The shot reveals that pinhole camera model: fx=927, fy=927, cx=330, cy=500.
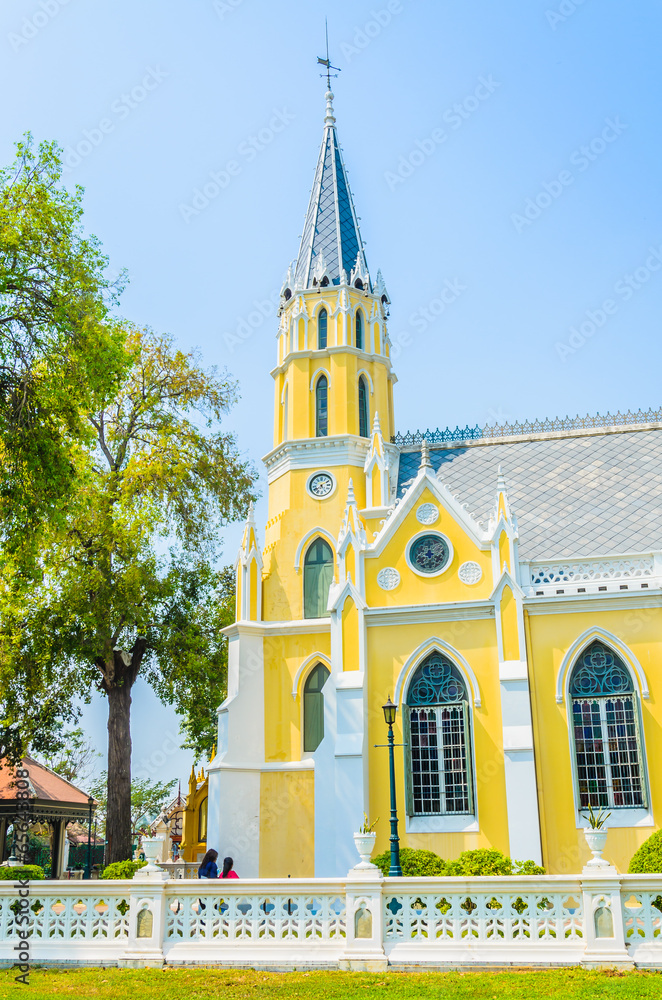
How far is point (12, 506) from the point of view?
53.6ft

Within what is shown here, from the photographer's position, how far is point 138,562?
24.9m

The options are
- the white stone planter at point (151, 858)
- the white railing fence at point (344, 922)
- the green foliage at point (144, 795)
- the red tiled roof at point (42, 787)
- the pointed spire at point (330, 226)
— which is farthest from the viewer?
the green foliage at point (144, 795)

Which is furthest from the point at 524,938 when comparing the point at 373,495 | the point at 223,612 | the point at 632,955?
the point at 223,612

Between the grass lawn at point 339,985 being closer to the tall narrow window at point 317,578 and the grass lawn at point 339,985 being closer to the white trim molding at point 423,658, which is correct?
the white trim molding at point 423,658

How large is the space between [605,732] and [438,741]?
352cm

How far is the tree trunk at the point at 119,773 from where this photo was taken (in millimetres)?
23859

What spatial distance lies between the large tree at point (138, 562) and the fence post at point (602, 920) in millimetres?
14053

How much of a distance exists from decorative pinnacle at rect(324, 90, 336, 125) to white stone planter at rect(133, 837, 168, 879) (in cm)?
2692

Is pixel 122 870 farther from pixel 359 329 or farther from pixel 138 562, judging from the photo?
pixel 359 329

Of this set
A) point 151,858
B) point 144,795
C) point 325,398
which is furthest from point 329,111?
point 144,795

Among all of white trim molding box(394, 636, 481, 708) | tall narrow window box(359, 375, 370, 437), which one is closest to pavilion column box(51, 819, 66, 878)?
tall narrow window box(359, 375, 370, 437)

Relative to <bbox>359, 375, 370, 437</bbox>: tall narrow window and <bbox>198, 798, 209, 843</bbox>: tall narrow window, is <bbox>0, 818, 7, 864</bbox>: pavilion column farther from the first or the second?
<bbox>359, 375, 370, 437</bbox>: tall narrow window

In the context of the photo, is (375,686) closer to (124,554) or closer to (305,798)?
(305,798)

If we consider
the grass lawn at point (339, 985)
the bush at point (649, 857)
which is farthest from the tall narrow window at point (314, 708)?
the grass lawn at point (339, 985)
